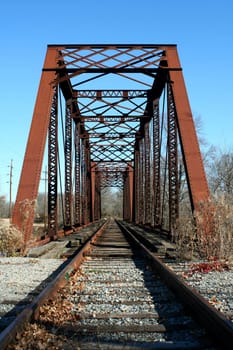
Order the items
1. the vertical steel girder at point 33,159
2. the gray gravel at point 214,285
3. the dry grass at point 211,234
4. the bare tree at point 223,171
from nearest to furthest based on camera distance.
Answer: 1. the gray gravel at point 214,285
2. the dry grass at point 211,234
3. the vertical steel girder at point 33,159
4. the bare tree at point 223,171

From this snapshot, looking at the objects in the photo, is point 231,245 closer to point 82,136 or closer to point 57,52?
point 57,52

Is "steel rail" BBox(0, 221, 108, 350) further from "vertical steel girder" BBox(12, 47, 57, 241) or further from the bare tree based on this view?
the bare tree

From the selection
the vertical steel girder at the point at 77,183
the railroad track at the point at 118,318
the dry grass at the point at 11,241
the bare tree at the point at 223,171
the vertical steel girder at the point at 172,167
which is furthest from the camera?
the bare tree at the point at 223,171

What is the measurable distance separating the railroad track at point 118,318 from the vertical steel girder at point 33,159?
434 cm

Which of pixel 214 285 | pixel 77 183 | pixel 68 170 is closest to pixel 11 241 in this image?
pixel 214 285

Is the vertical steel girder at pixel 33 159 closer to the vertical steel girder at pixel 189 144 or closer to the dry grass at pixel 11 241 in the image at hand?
the dry grass at pixel 11 241

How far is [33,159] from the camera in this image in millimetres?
10938

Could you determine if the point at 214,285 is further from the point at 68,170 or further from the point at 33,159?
the point at 68,170

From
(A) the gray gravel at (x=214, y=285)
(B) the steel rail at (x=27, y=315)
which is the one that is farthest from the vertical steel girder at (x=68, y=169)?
(B) the steel rail at (x=27, y=315)

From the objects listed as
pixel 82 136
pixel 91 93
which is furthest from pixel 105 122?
pixel 91 93

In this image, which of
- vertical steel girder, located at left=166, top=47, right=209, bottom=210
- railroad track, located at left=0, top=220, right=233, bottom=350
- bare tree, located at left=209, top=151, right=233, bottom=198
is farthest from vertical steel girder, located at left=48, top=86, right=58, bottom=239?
bare tree, located at left=209, top=151, right=233, bottom=198

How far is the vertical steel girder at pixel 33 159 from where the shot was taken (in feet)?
31.7

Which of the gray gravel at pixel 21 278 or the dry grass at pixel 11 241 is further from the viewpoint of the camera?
the dry grass at pixel 11 241

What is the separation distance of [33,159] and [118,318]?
7.83m
